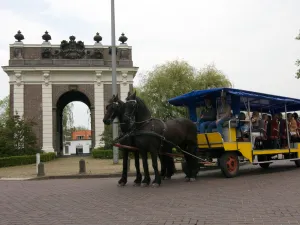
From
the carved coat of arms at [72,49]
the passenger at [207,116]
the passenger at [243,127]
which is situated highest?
the carved coat of arms at [72,49]

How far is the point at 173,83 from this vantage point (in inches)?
1436

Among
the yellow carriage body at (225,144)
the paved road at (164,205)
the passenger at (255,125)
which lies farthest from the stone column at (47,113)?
the passenger at (255,125)

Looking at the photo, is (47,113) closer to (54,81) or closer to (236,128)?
(54,81)

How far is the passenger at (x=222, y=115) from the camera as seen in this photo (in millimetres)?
11383

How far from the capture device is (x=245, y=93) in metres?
11.2

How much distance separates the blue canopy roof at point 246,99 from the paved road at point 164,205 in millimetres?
2926

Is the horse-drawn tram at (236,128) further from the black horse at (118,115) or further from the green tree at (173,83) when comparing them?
the green tree at (173,83)

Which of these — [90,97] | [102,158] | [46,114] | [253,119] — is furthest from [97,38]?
[253,119]

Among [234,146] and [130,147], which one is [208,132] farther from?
[130,147]

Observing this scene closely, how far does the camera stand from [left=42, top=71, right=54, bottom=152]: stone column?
96.1 feet

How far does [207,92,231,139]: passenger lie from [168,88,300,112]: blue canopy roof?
1.12 feet

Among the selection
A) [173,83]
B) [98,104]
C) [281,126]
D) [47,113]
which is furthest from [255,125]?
[173,83]

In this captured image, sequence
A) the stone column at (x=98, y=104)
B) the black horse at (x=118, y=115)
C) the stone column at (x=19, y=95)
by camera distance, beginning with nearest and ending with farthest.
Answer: the black horse at (x=118, y=115) → the stone column at (x=19, y=95) → the stone column at (x=98, y=104)

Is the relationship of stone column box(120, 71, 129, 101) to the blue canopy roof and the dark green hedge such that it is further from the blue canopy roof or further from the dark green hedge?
the blue canopy roof
